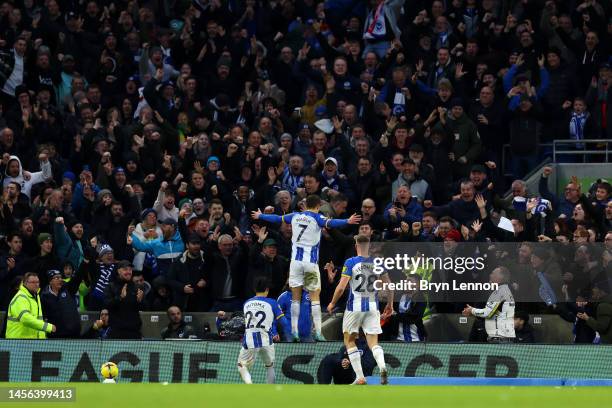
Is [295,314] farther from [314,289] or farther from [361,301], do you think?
[361,301]

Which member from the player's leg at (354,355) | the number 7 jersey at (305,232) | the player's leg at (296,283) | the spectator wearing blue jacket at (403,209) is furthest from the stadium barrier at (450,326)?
the player's leg at (354,355)

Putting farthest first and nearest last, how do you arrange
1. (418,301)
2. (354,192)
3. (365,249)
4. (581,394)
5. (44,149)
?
(44,149) < (354,192) < (418,301) < (365,249) < (581,394)

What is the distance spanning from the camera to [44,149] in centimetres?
2648

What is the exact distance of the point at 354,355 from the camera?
1988 cm

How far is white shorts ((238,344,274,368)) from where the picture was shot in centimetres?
2039

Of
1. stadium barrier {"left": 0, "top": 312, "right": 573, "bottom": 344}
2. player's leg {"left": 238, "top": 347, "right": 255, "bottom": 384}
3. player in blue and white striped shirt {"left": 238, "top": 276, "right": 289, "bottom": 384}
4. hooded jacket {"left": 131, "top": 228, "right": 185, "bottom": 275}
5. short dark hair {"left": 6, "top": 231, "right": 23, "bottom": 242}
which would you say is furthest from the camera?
hooded jacket {"left": 131, "top": 228, "right": 185, "bottom": 275}

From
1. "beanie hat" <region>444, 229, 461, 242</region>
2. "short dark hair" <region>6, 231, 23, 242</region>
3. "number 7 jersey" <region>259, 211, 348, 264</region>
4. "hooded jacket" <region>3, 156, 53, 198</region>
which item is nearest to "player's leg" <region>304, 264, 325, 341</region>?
"number 7 jersey" <region>259, 211, 348, 264</region>

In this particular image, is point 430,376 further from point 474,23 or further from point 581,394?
point 474,23

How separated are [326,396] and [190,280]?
6.85m

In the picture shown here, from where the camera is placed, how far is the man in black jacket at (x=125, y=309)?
2284 cm

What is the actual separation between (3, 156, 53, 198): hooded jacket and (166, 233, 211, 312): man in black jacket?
3.68 meters

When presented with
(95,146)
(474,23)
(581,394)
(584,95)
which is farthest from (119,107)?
(581,394)

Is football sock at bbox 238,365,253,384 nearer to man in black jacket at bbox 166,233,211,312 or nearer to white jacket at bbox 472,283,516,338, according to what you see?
man in black jacket at bbox 166,233,211,312

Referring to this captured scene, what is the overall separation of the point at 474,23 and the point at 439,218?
6.09 m
